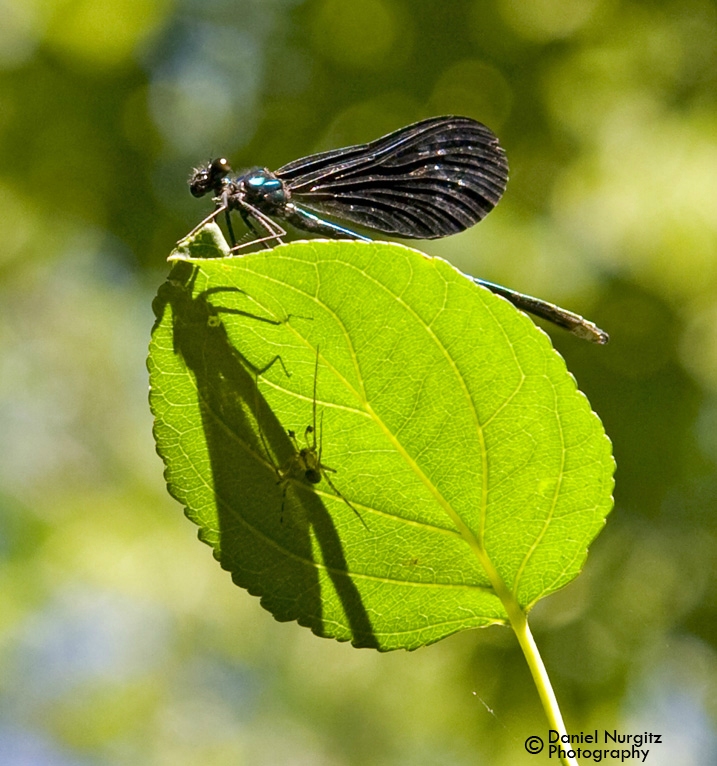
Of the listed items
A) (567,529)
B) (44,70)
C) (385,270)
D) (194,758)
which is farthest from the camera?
(194,758)

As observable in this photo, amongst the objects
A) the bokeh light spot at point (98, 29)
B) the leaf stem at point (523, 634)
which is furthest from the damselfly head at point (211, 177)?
the bokeh light spot at point (98, 29)

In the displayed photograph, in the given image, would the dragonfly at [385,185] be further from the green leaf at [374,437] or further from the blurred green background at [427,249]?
the blurred green background at [427,249]

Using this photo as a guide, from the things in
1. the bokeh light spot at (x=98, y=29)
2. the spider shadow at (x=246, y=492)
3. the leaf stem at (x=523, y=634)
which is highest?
the bokeh light spot at (x=98, y=29)

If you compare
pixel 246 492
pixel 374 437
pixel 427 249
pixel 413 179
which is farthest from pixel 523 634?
pixel 427 249

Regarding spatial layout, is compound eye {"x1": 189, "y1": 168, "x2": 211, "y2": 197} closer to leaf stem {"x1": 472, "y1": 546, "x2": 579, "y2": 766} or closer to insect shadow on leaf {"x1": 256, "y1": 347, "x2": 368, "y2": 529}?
insect shadow on leaf {"x1": 256, "y1": 347, "x2": 368, "y2": 529}

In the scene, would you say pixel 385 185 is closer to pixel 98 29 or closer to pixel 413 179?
pixel 413 179

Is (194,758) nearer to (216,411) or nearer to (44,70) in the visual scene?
(44,70)

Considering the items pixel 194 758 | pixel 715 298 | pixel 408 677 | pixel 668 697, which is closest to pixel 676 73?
pixel 715 298
